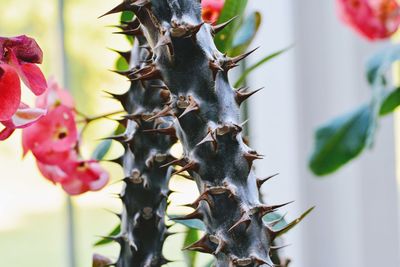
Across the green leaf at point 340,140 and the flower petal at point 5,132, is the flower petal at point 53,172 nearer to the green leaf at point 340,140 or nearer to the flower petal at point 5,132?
the flower petal at point 5,132

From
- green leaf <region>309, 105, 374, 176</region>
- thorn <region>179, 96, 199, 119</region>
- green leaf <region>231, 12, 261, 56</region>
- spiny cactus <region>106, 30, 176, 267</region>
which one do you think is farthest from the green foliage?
thorn <region>179, 96, 199, 119</region>

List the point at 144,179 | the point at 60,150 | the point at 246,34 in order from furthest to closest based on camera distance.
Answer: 1. the point at 246,34
2. the point at 60,150
3. the point at 144,179

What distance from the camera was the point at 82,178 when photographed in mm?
636

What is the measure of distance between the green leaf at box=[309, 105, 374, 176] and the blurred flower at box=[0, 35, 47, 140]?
0.68 meters

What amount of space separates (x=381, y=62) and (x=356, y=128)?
10cm

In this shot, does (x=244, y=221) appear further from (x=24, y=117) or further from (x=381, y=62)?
(x=381, y=62)

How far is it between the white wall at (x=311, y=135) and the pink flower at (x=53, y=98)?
2.63 ft

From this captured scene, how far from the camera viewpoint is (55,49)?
1.23m

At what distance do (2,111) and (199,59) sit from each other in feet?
0.32

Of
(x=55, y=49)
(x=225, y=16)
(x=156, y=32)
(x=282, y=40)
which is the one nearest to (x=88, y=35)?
(x=55, y=49)

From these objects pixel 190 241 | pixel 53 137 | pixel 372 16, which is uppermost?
pixel 372 16

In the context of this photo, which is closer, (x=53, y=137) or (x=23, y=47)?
(x=23, y=47)

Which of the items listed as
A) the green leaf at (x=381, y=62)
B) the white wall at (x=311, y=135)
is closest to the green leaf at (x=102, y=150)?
the green leaf at (x=381, y=62)

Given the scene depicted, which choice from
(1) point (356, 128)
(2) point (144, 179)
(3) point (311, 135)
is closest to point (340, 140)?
(1) point (356, 128)
